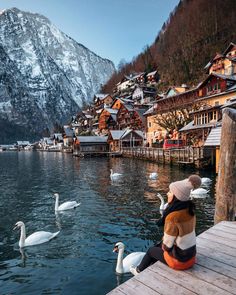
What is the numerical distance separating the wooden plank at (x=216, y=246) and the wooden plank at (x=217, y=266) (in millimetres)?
435

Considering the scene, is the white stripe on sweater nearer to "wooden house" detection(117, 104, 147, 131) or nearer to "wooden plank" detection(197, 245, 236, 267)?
"wooden plank" detection(197, 245, 236, 267)

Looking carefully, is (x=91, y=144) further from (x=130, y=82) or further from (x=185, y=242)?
(x=185, y=242)

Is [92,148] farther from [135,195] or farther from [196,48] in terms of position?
[135,195]

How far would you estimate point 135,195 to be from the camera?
717 inches

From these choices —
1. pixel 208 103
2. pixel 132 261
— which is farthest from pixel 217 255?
pixel 208 103

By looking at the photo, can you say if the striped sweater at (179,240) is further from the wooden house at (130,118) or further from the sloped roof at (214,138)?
the wooden house at (130,118)

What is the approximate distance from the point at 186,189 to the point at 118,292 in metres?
1.77

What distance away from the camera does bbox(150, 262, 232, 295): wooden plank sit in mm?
3311

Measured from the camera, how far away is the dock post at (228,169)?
573 cm

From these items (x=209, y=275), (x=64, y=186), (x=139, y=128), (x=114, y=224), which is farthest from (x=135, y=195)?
(x=139, y=128)

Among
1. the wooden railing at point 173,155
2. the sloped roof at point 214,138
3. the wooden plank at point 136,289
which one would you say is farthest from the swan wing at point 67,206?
the wooden railing at point 173,155

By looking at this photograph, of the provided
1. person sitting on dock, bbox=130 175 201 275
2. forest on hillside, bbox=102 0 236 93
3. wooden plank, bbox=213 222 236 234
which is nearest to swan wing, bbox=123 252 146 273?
wooden plank, bbox=213 222 236 234

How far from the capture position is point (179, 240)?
3.93 meters

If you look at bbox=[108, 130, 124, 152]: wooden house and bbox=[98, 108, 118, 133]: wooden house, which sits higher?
bbox=[98, 108, 118, 133]: wooden house
